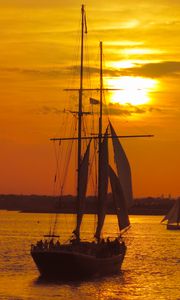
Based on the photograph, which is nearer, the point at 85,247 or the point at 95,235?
the point at 85,247

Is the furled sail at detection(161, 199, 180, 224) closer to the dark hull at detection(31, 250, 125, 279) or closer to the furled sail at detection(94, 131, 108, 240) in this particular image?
the furled sail at detection(94, 131, 108, 240)

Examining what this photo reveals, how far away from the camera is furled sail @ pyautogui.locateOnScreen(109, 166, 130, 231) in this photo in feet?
244

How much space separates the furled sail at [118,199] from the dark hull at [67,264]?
629 cm

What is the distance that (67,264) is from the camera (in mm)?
65938

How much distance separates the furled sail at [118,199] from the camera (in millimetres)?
74500

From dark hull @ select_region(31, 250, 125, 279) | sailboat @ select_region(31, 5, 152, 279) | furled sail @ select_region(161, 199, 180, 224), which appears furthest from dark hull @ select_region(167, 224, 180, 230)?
dark hull @ select_region(31, 250, 125, 279)

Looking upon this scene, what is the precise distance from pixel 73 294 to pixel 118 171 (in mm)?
13898

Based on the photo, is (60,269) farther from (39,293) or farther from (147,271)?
(147,271)

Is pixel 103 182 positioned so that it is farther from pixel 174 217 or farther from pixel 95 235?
pixel 174 217

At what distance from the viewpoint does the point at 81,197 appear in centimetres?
7062

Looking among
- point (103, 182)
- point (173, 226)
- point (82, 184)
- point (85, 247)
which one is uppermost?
point (173, 226)

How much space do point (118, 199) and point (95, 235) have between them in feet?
11.5

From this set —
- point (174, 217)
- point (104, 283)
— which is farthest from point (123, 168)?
point (174, 217)

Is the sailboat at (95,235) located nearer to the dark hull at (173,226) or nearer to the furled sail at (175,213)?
the furled sail at (175,213)
